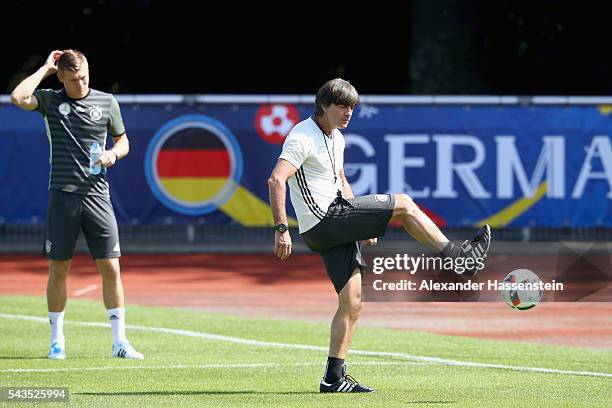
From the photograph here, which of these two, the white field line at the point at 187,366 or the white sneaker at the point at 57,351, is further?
the white sneaker at the point at 57,351

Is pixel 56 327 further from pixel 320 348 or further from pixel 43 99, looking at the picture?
pixel 320 348

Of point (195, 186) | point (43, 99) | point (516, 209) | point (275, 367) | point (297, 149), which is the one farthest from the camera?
point (195, 186)

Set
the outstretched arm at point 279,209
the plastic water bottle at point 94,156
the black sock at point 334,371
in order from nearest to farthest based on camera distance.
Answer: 1. the outstretched arm at point 279,209
2. the black sock at point 334,371
3. the plastic water bottle at point 94,156

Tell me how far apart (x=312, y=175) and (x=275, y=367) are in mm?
2027

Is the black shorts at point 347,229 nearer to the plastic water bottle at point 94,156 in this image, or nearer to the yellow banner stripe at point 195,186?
the plastic water bottle at point 94,156

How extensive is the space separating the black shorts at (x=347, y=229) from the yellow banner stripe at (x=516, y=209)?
1239 cm

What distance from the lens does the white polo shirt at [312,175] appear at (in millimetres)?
8828

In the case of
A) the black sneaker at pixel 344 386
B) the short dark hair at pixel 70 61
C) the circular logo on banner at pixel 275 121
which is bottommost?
the black sneaker at pixel 344 386

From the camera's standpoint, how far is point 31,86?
10.4 m

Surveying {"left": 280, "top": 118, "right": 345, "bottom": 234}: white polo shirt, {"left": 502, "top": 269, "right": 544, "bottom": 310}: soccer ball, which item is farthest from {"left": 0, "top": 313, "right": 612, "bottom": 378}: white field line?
{"left": 280, "top": 118, "right": 345, "bottom": 234}: white polo shirt

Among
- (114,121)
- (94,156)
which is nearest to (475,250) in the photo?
(94,156)

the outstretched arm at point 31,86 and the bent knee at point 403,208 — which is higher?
the outstretched arm at point 31,86

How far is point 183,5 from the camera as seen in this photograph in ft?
90.6

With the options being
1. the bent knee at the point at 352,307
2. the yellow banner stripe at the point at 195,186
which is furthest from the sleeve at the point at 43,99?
the yellow banner stripe at the point at 195,186
